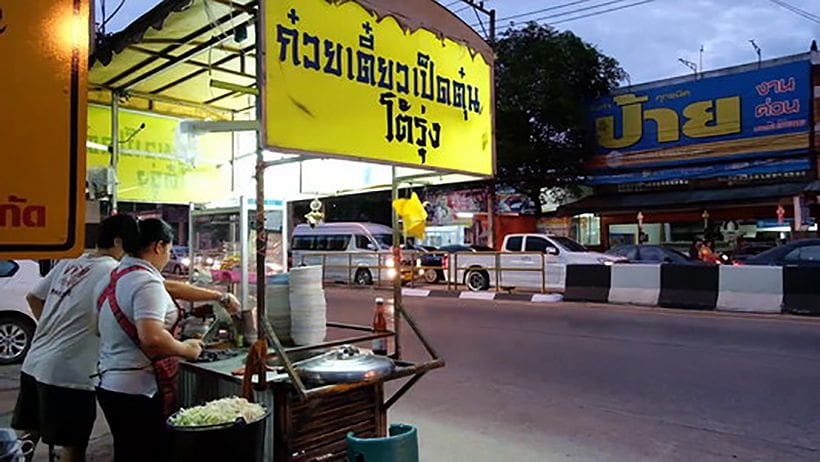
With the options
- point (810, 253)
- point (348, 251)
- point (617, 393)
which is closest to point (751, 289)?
point (810, 253)

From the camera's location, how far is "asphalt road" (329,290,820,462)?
16.7ft

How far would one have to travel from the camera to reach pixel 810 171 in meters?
20.7

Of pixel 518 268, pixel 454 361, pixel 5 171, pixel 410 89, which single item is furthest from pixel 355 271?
pixel 5 171

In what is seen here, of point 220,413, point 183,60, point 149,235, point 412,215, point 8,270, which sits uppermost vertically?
point 183,60

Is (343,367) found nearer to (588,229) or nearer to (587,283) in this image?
(587,283)

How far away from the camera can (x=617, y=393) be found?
22.2 ft

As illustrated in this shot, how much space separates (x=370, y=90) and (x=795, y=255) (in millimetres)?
13751

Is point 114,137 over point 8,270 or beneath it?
over

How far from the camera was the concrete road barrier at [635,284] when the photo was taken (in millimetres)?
14203

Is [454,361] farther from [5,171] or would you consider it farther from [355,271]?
[355,271]

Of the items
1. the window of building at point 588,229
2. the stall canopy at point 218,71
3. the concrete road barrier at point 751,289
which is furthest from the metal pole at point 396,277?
the window of building at point 588,229

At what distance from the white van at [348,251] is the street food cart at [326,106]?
17.7 meters

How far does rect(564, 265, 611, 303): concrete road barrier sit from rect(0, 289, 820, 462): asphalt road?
324cm

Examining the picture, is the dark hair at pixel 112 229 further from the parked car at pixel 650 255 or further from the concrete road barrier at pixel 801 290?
the parked car at pixel 650 255
